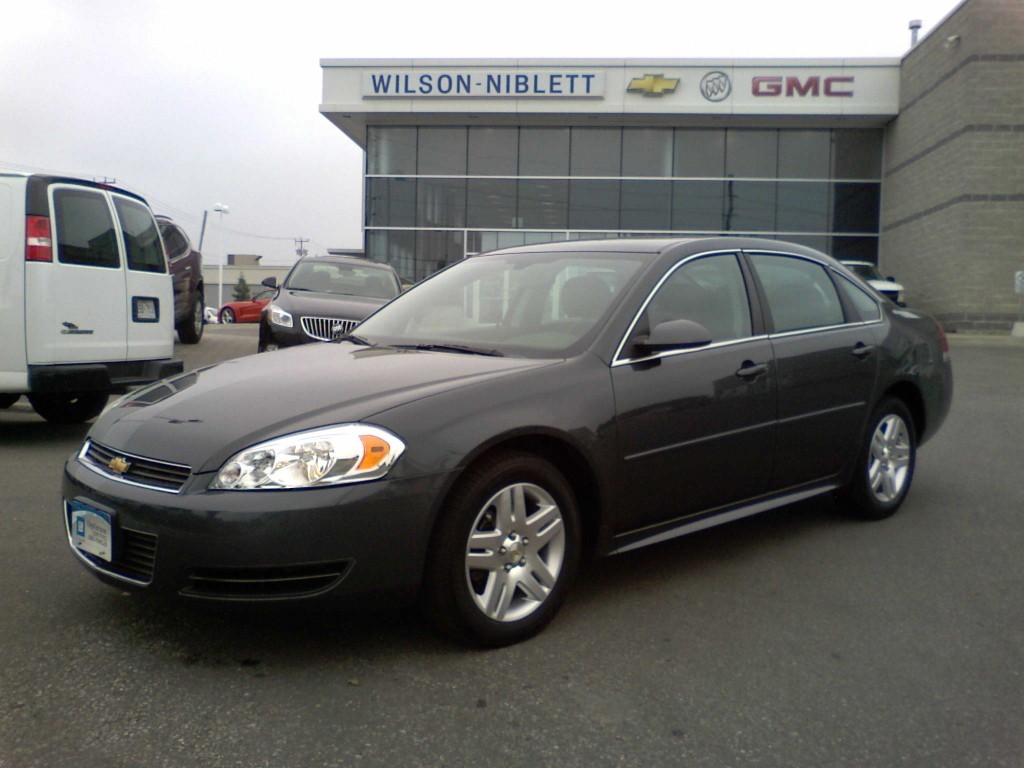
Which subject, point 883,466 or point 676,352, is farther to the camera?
point 883,466

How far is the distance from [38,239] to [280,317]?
420cm

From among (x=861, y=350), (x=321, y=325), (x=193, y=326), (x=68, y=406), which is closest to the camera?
(x=861, y=350)

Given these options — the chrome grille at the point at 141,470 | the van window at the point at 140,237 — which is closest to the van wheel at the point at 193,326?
the van window at the point at 140,237

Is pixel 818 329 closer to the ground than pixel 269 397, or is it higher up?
higher up

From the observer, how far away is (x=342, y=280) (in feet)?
40.9

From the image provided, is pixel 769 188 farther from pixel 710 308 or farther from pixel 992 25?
pixel 710 308

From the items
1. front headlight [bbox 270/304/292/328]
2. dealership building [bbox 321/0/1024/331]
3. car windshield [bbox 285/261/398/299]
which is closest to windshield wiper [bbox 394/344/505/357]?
front headlight [bbox 270/304/292/328]

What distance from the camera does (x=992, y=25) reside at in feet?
75.1

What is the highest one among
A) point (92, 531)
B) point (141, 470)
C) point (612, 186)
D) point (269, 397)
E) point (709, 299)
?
point (612, 186)

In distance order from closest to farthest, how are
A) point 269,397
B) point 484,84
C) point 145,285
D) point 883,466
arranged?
point 269,397, point 883,466, point 145,285, point 484,84

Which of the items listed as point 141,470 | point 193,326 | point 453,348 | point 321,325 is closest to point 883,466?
point 453,348

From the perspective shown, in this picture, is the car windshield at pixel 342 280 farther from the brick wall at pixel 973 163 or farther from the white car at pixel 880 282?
the brick wall at pixel 973 163

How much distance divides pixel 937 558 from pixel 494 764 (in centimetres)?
283

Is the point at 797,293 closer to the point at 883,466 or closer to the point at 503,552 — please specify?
the point at 883,466
